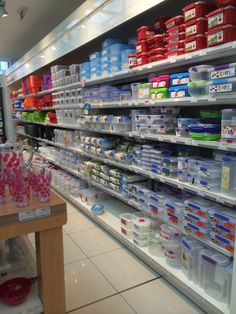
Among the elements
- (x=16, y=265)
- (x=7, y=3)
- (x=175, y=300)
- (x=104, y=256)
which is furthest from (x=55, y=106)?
(x=175, y=300)

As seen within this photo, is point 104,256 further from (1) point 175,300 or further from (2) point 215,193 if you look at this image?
(2) point 215,193

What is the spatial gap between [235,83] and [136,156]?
1305 mm

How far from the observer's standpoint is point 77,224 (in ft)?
11.1

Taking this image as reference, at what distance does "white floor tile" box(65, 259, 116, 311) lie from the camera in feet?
6.71

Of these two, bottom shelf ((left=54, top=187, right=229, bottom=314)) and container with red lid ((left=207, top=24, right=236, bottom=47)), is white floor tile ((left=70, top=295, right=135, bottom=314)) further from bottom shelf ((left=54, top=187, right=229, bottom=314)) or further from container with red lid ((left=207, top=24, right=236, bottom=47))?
container with red lid ((left=207, top=24, right=236, bottom=47))

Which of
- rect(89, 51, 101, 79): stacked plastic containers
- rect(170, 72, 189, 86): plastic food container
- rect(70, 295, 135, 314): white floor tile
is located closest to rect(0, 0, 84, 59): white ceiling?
rect(89, 51, 101, 79): stacked plastic containers

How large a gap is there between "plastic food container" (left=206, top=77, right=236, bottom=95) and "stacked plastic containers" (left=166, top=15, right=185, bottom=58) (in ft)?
1.37

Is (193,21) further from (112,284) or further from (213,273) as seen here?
(112,284)

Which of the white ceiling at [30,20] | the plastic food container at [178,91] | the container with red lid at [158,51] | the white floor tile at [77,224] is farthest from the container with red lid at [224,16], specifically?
the white ceiling at [30,20]

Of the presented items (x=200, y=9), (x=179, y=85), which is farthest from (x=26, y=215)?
(x=200, y=9)

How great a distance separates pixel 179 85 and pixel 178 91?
0.05 m

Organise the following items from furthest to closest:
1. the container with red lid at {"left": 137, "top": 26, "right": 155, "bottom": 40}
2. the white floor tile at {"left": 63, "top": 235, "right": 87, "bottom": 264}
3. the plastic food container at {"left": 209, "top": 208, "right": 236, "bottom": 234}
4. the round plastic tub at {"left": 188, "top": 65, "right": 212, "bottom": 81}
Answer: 1. the white floor tile at {"left": 63, "top": 235, "right": 87, "bottom": 264}
2. the container with red lid at {"left": 137, "top": 26, "right": 155, "bottom": 40}
3. the round plastic tub at {"left": 188, "top": 65, "right": 212, "bottom": 81}
4. the plastic food container at {"left": 209, "top": 208, "right": 236, "bottom": 234}

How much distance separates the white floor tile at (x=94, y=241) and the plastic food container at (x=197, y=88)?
67.9 inches

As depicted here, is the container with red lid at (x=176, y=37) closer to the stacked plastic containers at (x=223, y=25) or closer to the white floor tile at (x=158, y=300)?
the stacked plastic containers at (x=223, y=25)
